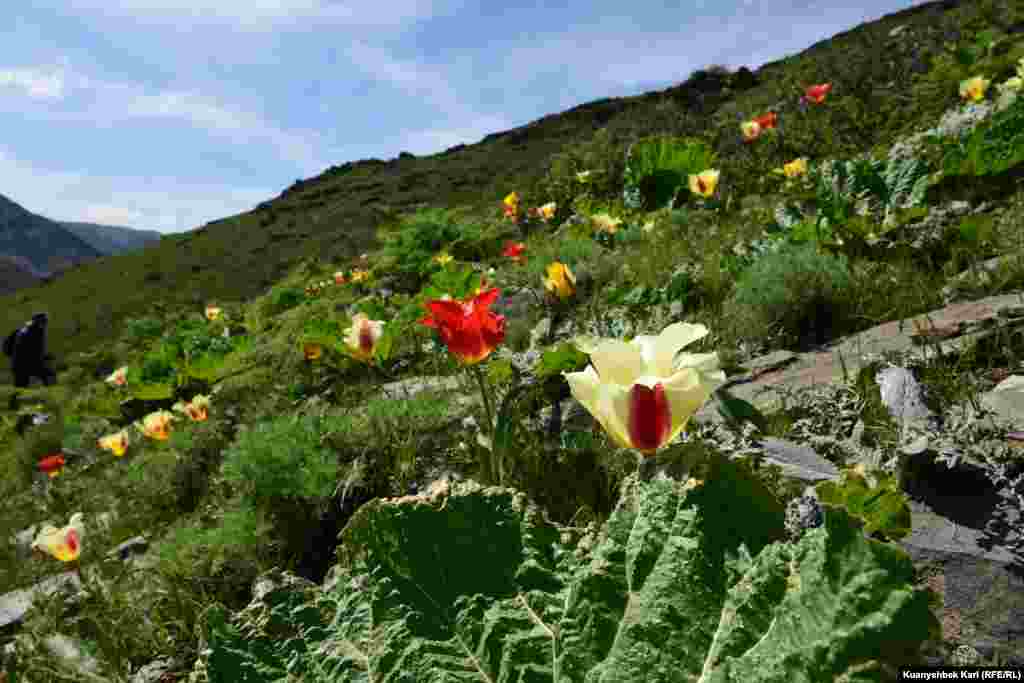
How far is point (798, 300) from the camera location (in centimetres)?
301

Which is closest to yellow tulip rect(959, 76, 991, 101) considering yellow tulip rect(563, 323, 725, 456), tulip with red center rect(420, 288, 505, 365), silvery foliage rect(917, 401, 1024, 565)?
silvery foliage rect(917, 401, 1024, 565)

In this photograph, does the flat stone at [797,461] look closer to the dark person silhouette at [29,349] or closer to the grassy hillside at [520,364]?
the grassy hillside at [520,364]

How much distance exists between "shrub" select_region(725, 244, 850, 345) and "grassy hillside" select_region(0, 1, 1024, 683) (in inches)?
0.4

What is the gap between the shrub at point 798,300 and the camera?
3.00m

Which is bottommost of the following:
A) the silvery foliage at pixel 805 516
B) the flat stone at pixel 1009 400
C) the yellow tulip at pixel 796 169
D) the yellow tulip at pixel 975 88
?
the silvery foliage at pixel 805 516

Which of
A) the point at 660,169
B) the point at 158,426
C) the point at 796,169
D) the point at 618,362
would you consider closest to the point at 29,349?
the point at 158,426

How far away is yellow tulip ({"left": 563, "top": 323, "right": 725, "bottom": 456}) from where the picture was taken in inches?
45.4

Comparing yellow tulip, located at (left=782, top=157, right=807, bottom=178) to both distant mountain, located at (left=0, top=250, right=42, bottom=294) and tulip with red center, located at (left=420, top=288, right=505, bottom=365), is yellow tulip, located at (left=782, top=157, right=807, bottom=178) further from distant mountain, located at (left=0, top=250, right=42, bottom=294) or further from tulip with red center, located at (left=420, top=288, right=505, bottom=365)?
distant mountain, located at (left=0, top=250, right=42, bottom=294)

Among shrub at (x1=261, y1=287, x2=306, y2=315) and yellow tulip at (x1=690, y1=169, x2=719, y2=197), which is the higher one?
yellow tulip at (x1=690, y1=169, x2=719, y2=197)

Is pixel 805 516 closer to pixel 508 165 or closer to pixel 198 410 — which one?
pixel 198 410

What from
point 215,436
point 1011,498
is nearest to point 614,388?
point 1011,498

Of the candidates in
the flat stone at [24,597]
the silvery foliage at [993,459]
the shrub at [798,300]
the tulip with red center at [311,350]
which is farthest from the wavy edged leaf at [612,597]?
the tulip with red center at [311,350]

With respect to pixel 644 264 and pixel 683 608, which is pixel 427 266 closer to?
pixel 644 264

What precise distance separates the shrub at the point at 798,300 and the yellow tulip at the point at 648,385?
6.42 feet
